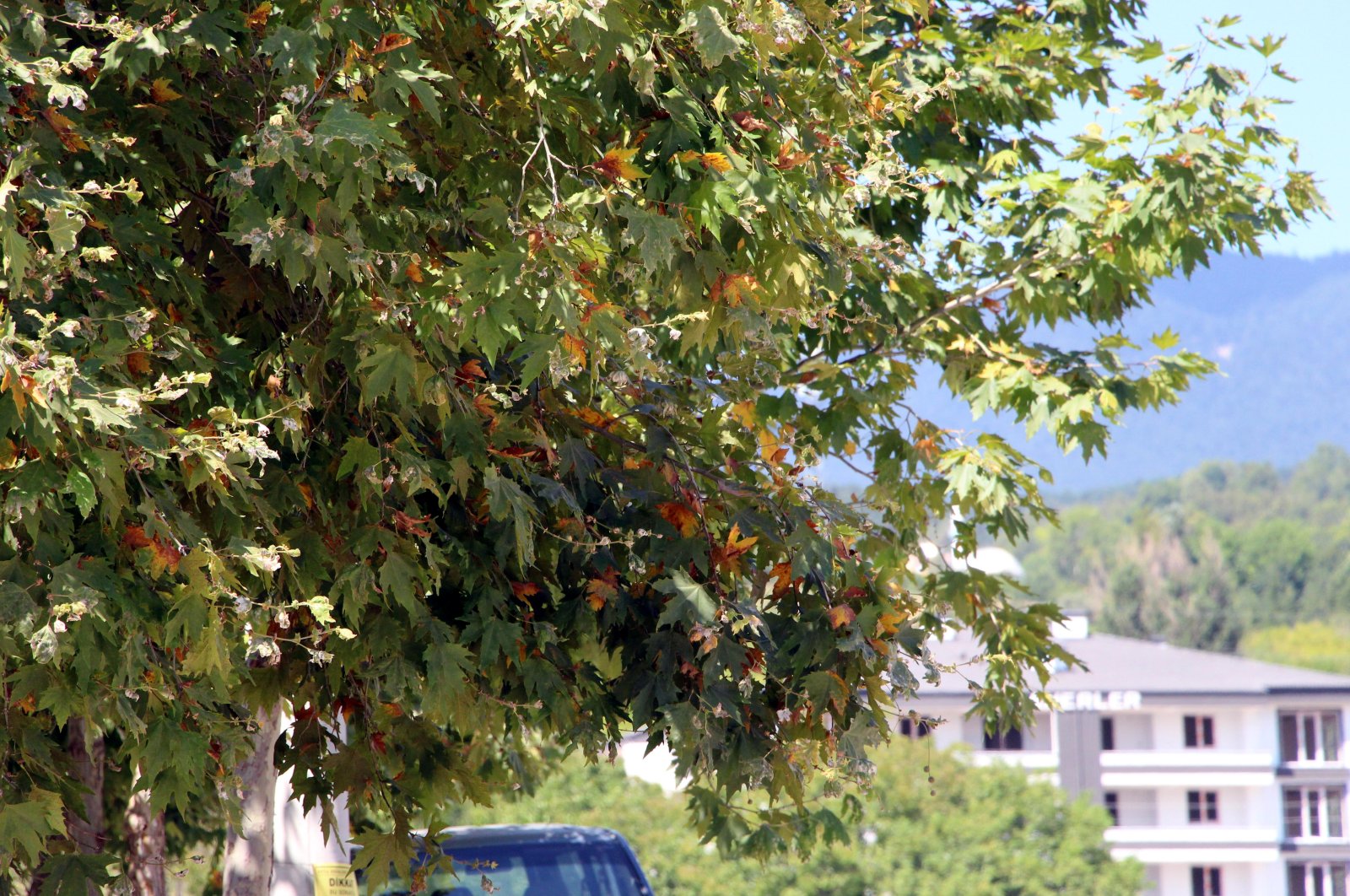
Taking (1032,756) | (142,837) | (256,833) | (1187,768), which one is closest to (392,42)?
(256,833)

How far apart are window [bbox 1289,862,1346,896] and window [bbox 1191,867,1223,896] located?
2707 mm

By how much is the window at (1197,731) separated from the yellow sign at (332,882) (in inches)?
2340

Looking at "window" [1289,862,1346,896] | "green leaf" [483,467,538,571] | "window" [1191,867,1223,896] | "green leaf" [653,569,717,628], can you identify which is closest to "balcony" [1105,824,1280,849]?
"window" [1191,867,1223,896]

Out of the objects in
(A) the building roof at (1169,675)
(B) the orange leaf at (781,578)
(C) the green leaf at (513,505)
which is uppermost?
(A) the building roof at (1169,675)

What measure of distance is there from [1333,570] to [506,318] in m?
186

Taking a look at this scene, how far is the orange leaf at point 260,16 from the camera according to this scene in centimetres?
432

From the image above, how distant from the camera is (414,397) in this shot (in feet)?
14.9

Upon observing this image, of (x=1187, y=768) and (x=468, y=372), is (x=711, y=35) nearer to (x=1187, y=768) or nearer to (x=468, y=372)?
(x=468, y=372)

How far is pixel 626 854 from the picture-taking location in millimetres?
7312

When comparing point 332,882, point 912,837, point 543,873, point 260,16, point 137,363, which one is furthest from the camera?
point 912,837

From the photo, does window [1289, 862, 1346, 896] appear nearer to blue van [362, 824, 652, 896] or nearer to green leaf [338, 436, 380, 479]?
blue van [362, 824, 652, 896]

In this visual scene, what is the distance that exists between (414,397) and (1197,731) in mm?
61961

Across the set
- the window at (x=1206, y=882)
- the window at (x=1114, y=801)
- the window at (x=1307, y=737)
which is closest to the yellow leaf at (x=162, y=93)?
the window at (x=1114, y=801)

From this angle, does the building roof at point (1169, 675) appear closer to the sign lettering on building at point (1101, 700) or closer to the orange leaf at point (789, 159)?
the sign lettering on building at point (1101, 700)
